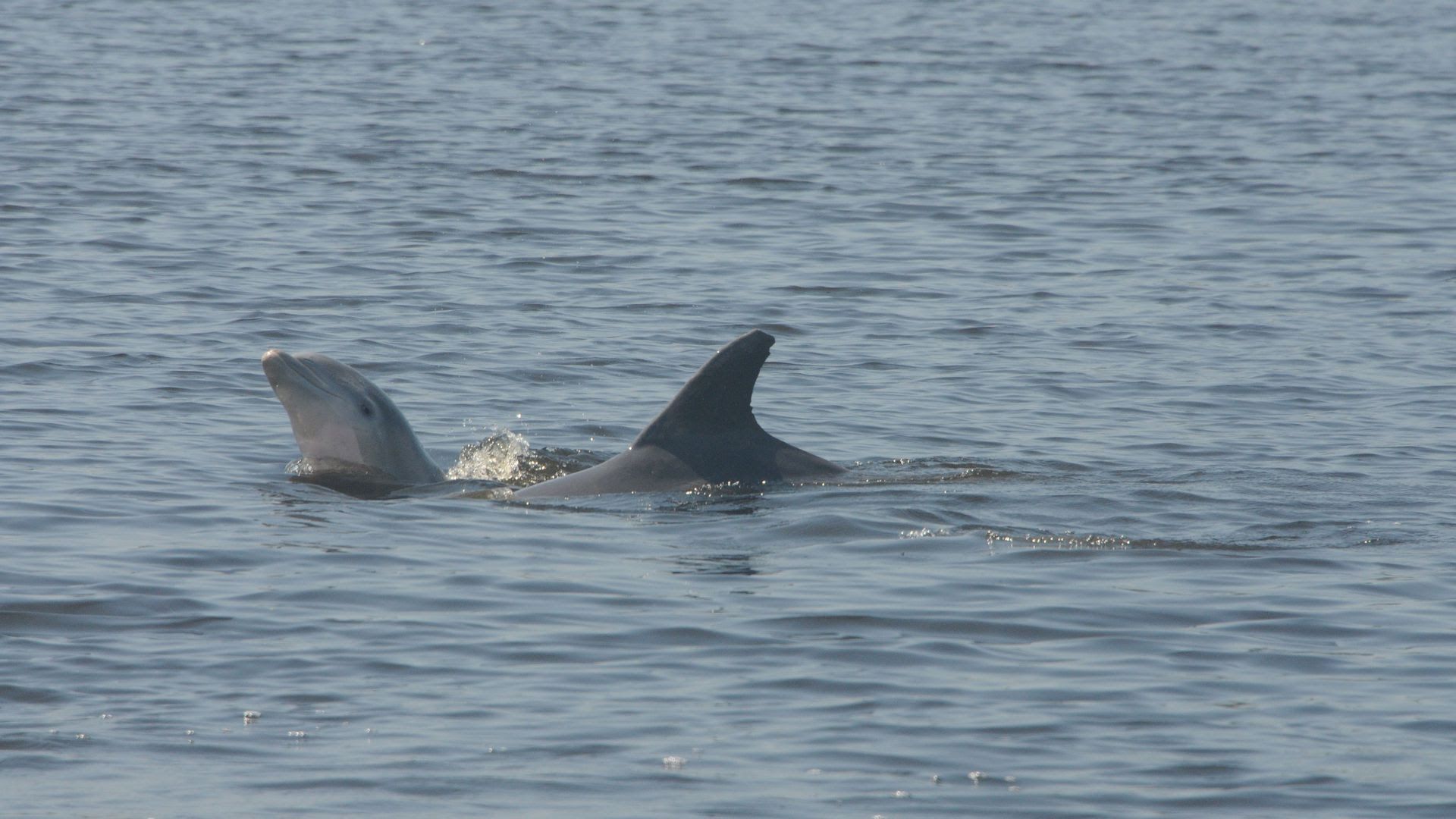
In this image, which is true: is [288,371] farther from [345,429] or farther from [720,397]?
[720,397]

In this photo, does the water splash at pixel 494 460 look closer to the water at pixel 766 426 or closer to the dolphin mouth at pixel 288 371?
the water at pixel 766 426

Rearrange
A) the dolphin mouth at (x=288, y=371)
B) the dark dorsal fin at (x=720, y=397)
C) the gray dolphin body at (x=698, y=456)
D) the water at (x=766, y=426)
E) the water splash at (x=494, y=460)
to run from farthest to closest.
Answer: the water splash at (x=494, y=460)
the dolphin mouth at (x=288, y=371)
the gray dolphin body at (x=698, y=456)
the dark dorsal fin at (x=720, y=397)
the water at (x=766, y=426)

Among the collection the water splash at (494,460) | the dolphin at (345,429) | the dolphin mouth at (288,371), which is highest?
the dolphin mouth at (288,371)

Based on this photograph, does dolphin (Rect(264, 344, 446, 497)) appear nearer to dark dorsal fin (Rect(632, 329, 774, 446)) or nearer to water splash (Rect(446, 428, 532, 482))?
water splash (Rect(446, 428, 532, 482))

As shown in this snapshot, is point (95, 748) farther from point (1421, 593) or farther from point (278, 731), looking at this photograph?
point (1421, 593)

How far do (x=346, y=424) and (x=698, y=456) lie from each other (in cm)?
252

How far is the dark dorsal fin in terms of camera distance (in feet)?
45.1

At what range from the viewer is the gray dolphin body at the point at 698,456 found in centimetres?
1408

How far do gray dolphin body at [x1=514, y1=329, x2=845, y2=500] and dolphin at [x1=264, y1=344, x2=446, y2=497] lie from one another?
1.14 m

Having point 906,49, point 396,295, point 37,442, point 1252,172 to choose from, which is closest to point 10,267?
point 396,295

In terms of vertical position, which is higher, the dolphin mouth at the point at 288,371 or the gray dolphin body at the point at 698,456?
the dolphin mouth at the point at 288,371

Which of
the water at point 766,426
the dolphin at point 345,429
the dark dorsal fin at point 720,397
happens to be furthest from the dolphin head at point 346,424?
the dark dorsal fin at point 720,397

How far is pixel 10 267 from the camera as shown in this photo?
21.8 metres

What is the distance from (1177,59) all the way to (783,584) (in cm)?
3624
